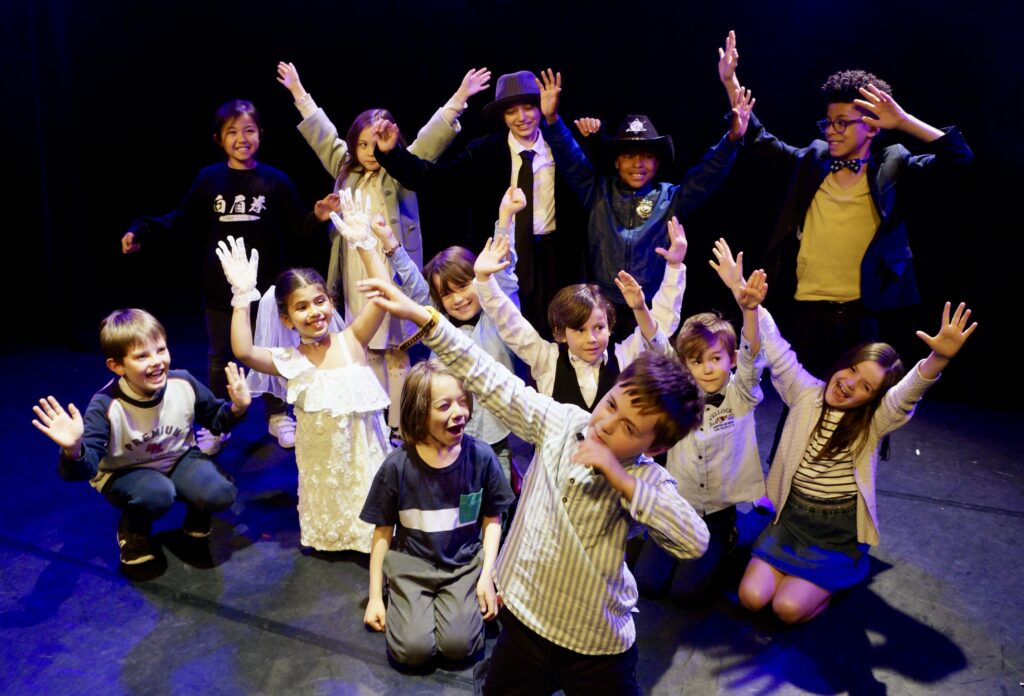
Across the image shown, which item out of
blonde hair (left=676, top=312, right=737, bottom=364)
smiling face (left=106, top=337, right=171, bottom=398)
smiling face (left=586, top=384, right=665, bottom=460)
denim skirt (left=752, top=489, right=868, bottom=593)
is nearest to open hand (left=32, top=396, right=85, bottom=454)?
smiling face (left=106, top=337, right=171, bottom=398)

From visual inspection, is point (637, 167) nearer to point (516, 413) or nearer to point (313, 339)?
point (313, 339)

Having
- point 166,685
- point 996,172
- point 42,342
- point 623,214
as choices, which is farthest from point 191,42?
point 996,172

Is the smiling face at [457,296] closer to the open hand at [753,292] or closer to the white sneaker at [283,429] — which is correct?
the open hand at [753,292]

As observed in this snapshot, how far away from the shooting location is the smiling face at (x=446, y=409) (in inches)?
91.8

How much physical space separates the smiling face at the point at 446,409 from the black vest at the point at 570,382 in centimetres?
43

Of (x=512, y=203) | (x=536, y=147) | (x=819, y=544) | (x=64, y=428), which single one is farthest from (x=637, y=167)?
(x=64, y=428)

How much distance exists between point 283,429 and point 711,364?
2109mm

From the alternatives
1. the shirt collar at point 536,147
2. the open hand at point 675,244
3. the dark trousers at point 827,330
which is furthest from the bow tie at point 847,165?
the shirt collar at point 536,147

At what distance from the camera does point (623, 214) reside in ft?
11.3

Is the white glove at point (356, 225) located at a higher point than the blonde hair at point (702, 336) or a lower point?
higher

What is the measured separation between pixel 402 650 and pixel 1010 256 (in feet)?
13.0

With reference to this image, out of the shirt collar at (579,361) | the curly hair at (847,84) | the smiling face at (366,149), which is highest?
the curly hair at (847,84)

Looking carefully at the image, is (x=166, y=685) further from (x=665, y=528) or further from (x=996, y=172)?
(x=996, y=172)

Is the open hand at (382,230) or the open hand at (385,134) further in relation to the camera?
the open hand at (385,134)
